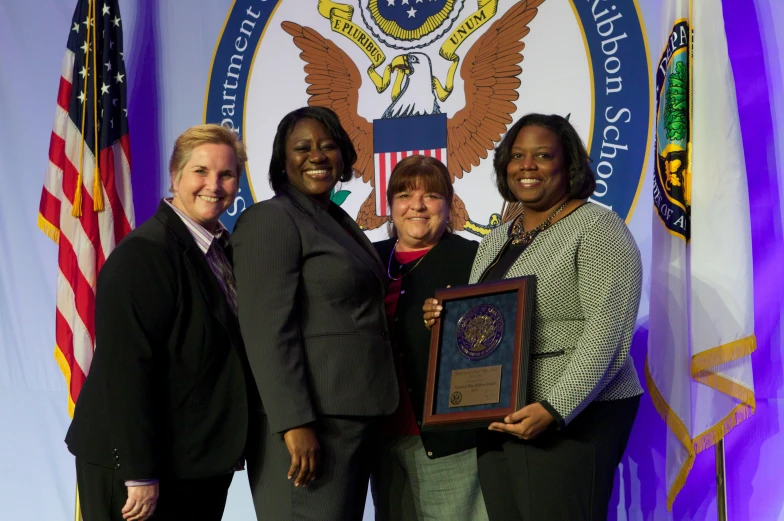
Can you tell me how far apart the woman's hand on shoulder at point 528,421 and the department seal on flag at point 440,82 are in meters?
1.53

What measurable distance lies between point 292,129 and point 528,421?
1057 millimetres

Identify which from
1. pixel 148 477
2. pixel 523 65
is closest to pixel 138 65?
pixel 523 65

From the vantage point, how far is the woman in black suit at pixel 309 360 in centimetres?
211

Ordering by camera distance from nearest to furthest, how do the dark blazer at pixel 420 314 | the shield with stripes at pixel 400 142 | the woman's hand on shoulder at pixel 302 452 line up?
the woman's hand on shoulder at pixel 302 452
the dark blazer at pixel 420 314
the shield with stripes at pixel 400 142

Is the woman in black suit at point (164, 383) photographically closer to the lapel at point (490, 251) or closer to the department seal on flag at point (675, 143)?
the lapel at point (490, 251)

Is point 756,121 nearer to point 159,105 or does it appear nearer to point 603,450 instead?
point 603,450

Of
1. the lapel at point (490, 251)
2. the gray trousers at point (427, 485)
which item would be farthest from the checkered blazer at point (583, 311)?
the gray trousers at point (427, 485)

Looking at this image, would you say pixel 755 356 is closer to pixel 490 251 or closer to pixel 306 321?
pixel 490 251

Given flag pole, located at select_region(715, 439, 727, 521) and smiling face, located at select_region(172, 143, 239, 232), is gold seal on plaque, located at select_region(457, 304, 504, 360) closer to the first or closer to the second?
smiling face, located at select_region(172, 143, 239, 232)

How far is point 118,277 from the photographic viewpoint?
6.71 ft

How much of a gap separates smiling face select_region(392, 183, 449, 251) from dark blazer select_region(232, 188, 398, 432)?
42 centimetres

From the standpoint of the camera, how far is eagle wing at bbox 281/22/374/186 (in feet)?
Answer: 12.6

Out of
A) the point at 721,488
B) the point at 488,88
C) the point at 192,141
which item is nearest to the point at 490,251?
the point at 192,141

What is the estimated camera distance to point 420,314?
2568mm
